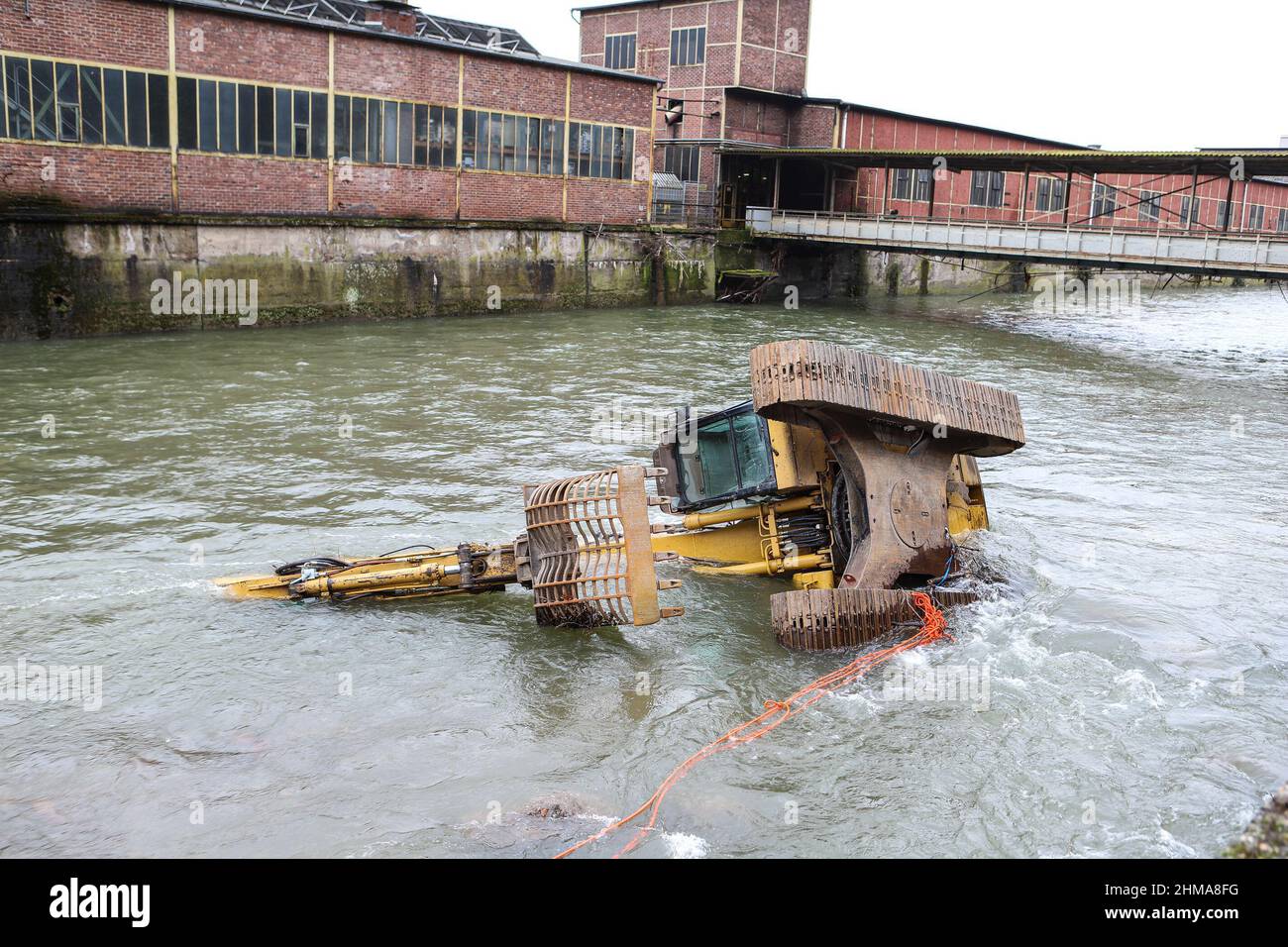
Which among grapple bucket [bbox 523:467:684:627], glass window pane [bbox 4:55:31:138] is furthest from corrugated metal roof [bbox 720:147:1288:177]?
grapple bucket [bbox 523:467:684:627]

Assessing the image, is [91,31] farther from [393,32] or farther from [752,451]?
[752,451]

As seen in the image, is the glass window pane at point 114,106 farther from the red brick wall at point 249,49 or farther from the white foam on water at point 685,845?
the white foam on water at point 685,845

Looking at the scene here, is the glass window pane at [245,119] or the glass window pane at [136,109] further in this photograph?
the glass window pane at [245,119]

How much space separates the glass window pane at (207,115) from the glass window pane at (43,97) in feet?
10.2

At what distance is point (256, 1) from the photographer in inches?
1179

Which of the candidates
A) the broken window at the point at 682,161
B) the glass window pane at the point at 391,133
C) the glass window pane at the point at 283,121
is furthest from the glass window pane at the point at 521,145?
the broken window at the point at 682,161

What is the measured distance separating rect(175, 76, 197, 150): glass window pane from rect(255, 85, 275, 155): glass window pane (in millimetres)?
1483

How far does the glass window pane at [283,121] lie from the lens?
25719 millimetres

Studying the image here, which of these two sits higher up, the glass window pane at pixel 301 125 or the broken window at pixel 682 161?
the broken window at pixel 682 161

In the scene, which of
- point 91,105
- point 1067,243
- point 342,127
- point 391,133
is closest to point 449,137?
point 391,133

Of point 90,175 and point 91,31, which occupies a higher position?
point 91,31

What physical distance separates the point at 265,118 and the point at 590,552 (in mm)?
22037

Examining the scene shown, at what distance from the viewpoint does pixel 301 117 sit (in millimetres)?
26188
